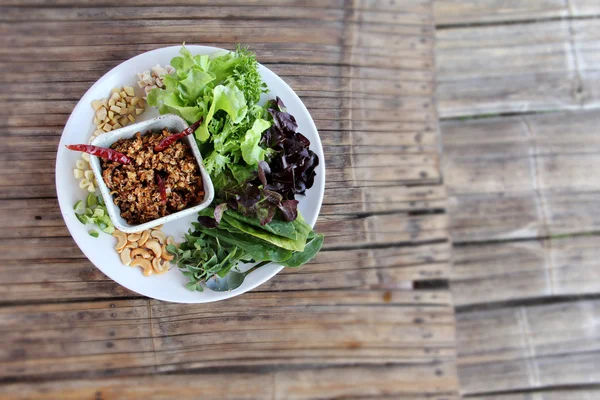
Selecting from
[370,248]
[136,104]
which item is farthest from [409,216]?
[136,104]

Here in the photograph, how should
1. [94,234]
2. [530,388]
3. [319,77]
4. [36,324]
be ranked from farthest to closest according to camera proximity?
[530,388], [319,77], [36,324], [94,234]

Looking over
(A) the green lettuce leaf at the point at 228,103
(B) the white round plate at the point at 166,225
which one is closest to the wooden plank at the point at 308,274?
(B) the white round plate at the point at 166,225

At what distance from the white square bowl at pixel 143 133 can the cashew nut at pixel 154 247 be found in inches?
5.6

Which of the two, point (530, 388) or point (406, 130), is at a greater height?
point (406, 130)

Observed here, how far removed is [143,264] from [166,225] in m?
0.14

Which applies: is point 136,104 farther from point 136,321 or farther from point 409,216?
point 409,216

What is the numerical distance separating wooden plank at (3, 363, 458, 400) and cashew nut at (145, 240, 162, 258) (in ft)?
1.69

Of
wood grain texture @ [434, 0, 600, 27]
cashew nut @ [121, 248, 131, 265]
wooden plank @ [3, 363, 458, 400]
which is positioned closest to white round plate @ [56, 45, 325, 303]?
cashew nut @ [121, 248, 131, 265]

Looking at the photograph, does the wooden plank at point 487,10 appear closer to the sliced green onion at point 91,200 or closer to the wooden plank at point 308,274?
the wooden plank at point 308,274

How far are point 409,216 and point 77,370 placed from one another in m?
1.32

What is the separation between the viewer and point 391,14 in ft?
6.02

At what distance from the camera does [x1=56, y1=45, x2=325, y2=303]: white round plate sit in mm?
1457

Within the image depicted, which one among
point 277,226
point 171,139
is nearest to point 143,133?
point 171,139

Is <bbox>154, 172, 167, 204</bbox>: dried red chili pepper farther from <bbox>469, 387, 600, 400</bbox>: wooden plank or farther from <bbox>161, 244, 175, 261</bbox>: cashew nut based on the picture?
<bbox>469, 387, 600, 400</bbox>: wooden plank
